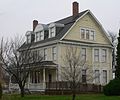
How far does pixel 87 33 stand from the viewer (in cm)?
4922

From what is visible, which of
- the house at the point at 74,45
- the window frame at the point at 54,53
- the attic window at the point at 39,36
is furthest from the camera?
the attic window at the point at 39,36

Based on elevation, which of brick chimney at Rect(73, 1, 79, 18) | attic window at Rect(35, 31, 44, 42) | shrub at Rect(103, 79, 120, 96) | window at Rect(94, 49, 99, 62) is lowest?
shrub at Rect(103, 79, 120, 96)

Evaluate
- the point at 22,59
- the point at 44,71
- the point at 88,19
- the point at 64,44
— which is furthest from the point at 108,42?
the point at 22,59

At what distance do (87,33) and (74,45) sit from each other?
328 cm

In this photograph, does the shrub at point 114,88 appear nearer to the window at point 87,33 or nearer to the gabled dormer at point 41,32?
the window at point 87,33

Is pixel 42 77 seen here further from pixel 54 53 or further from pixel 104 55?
pixel 104 55

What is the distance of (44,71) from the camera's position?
46375 mm

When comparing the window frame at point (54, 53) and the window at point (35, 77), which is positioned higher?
the window frame at point (54, 53)

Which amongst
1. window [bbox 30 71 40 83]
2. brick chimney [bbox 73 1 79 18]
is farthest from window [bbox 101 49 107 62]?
window [bbox 30 71 40 83]

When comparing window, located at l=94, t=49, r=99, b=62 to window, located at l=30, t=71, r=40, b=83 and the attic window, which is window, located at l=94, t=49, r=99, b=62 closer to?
the attic window

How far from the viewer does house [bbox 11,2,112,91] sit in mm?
46250

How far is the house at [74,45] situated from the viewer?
46.2 meters

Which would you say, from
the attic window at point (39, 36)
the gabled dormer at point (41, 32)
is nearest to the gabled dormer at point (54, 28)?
the gabled dormer at point (41, 32)

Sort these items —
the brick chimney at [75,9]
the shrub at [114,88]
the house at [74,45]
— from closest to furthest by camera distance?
the shrub at [114,88]
the house at [74,45]
the brick chimney at [75,9]
